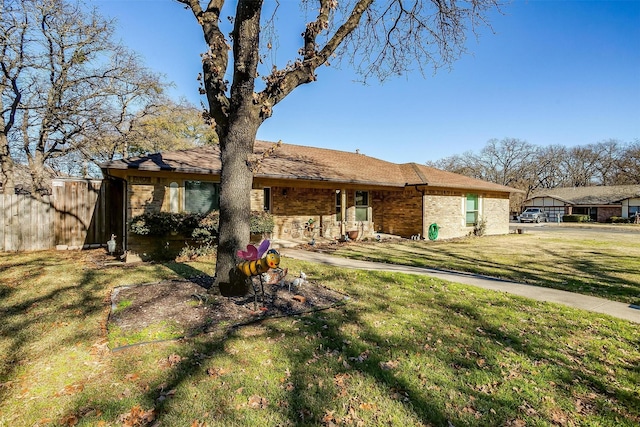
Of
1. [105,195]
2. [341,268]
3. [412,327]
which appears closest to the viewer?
[412,327]

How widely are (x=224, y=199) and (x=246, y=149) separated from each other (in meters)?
0.85

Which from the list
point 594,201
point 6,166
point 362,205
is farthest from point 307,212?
point 594,201

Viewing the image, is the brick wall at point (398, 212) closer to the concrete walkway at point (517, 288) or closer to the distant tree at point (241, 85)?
the concrete walkway at point (517, 288)

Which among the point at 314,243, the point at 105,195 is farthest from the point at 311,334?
the point at 105,195

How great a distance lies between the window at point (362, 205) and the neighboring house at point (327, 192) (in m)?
0.05

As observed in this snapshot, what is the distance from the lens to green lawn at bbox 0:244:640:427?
245 centimetres

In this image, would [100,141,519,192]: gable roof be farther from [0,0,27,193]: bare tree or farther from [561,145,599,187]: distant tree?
[561,145,599,187]: distant tree

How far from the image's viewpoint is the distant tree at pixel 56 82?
11078 millimetres

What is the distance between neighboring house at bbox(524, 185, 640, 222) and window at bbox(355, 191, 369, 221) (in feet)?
114

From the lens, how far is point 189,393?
2637 millimetres

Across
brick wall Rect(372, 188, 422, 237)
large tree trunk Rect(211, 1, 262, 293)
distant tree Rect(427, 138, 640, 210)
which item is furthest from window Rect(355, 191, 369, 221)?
distant tree Rect(427, 138, 640, 210)

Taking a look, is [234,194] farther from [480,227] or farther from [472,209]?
[480,227]

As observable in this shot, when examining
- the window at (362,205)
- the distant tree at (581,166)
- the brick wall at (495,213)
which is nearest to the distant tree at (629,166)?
the distant tree at (581,166)

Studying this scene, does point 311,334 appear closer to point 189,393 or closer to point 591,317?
point 189,393
